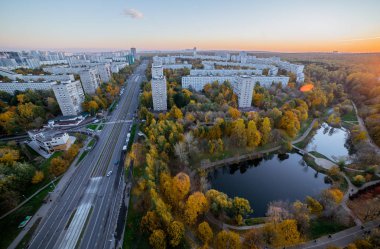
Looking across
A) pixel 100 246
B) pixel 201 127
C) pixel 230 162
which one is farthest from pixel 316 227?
pixel 100 246

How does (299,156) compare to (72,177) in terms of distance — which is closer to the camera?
(72,177)

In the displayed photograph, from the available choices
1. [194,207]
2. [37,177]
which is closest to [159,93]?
[37,177]

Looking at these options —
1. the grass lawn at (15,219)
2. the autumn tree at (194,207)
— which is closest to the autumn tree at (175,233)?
the autumn tree at (194,207)

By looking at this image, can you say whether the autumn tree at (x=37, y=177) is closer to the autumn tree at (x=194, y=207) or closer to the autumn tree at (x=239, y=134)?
the autumn tree at (x=194, y=207)

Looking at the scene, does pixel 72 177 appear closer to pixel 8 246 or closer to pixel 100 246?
pixel 8 246

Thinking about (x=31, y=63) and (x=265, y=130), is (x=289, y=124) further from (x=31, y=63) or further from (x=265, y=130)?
(x=31, y=63)

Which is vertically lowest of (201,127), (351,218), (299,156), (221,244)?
(299,156)
